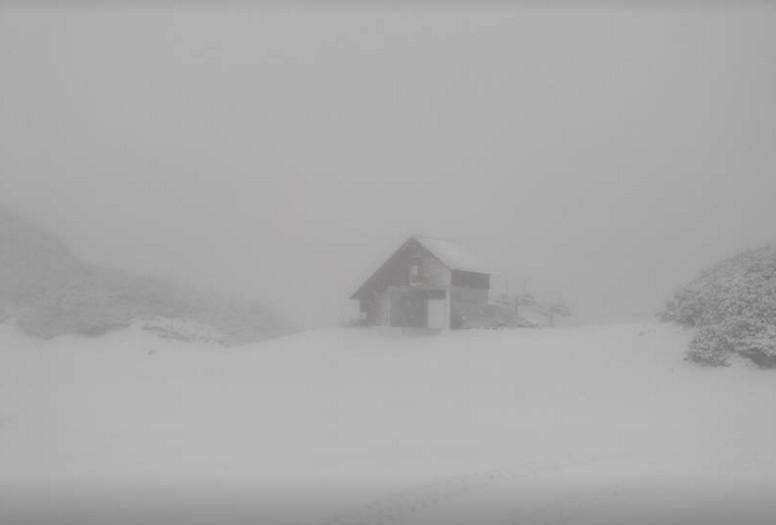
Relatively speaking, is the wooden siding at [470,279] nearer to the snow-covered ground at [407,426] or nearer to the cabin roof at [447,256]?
the cabin roof at [447,256]

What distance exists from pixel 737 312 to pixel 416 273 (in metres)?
16.4

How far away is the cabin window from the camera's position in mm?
38688

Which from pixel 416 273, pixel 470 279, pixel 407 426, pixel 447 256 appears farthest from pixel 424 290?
pixel 407 426

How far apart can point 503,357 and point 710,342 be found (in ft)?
28.1

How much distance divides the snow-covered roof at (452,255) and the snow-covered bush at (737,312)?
11.8m

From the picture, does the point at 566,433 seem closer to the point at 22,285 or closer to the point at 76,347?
the point at 76,347

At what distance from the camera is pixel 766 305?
27141mm

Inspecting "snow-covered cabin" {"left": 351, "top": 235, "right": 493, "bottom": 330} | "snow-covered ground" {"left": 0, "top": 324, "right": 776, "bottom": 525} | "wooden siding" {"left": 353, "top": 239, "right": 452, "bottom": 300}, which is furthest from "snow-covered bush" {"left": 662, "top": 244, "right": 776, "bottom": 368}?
"wooden siding" {"left": 353, "top": 239, "right": 452, "bottom": 300}

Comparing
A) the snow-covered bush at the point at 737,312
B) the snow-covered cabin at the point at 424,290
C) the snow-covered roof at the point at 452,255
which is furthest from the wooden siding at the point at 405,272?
the snow-covered bush at the point at 737,312

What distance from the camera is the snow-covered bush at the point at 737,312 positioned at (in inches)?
1043

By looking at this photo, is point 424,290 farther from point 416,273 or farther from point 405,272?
point 405,272

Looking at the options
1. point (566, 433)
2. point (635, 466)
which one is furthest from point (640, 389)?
point (635, 466)

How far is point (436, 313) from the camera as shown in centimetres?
3897

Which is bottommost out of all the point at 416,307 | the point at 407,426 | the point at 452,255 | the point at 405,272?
the point at 407,426
